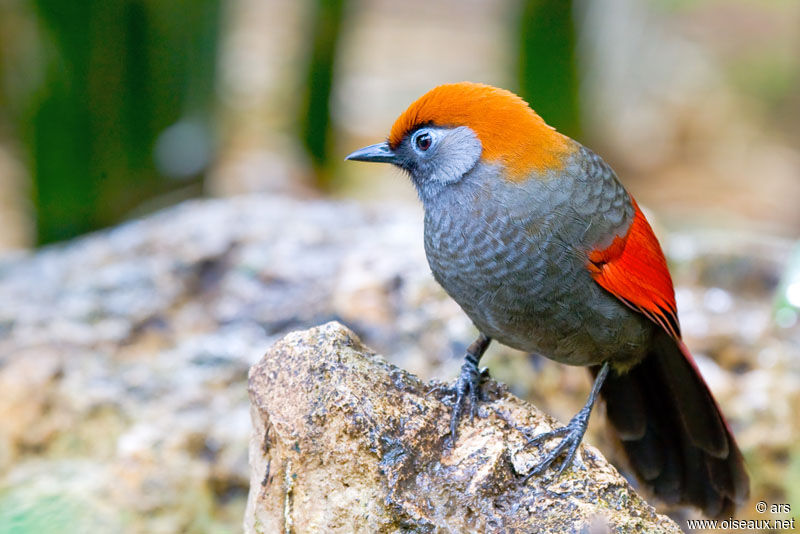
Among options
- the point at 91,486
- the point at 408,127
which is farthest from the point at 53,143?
the point at 408,127

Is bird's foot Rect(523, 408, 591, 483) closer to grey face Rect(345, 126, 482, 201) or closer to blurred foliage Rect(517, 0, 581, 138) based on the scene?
grey face Rect(345, 126, 482, 201)

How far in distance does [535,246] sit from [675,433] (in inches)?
44.6

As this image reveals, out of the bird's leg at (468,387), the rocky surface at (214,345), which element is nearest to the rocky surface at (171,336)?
the rocky surface at (214,345)

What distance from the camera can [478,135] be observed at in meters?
2.95

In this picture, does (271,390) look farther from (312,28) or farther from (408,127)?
(312,28)

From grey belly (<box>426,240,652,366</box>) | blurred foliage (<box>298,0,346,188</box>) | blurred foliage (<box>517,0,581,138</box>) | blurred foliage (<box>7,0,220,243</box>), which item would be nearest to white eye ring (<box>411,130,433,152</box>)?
grey belly (<box>426,240,652,366</box>)

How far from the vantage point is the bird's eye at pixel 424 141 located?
3.05 metres

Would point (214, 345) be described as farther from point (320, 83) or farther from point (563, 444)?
point (320, 83)

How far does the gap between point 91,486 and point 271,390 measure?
4.16 ft

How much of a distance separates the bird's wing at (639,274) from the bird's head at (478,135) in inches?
14.1

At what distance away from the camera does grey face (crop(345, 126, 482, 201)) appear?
9.76ft

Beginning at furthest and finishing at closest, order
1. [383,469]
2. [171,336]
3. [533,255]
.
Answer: [171,336]
[533,255]
[383,469]

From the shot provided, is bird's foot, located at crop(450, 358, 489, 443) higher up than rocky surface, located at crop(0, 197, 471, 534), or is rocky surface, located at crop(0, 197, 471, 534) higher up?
bird's foot, located at crop(450, 358, 489, 443)

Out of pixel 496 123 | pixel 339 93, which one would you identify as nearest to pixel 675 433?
pixel 496 123
